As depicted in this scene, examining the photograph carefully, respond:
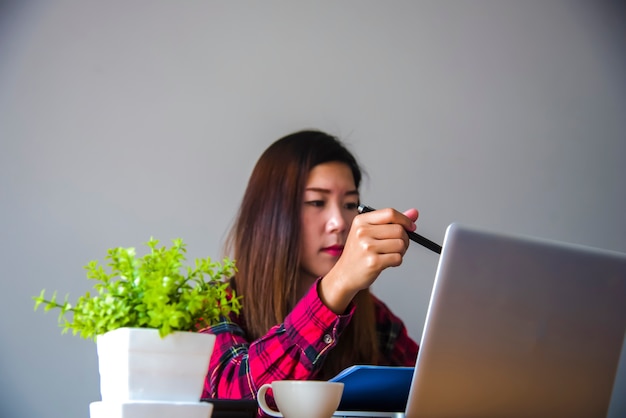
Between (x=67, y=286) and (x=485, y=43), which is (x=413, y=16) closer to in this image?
(x=485, y=43)

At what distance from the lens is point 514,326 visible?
823 mm

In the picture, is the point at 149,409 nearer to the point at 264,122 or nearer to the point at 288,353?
the point at 288,353

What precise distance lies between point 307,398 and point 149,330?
0.20 m

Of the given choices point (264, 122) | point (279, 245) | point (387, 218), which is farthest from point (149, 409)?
point (264, 122)

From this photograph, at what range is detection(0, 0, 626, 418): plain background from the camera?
1.64 metres

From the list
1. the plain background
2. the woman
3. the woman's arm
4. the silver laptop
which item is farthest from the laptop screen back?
the plain background

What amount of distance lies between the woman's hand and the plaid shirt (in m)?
0.03

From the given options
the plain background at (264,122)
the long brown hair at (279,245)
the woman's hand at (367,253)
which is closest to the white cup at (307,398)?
the woman's hand at (367,253)

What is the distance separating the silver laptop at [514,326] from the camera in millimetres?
801

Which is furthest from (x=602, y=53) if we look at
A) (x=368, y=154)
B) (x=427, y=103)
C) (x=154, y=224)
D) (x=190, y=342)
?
(x=190, y=342)

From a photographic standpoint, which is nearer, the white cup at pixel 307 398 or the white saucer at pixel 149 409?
the white saucer at pixel 149 409

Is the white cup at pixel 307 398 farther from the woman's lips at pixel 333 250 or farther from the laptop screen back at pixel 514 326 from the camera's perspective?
the woman's lips at pixel 333 250

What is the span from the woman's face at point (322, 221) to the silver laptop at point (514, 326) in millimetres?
761

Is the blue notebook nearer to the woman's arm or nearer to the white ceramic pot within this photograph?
the woman's arm
